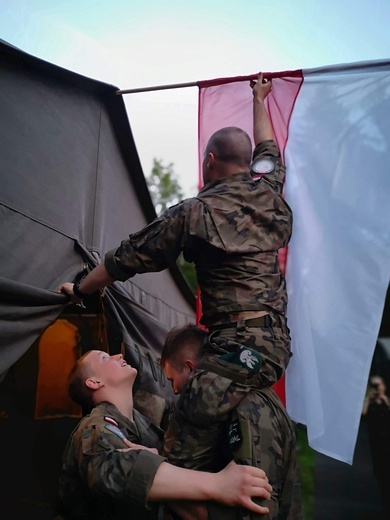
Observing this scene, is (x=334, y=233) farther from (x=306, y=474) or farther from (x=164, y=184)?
(x=164, y=184)

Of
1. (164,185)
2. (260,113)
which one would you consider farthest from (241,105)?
(164,185)

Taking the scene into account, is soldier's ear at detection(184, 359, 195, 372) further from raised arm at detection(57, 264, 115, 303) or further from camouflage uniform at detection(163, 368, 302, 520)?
raised arm at detection(57, 264, 115, 303)

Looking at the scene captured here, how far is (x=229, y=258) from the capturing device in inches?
96.1

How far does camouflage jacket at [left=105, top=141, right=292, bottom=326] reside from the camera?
7.93 feet

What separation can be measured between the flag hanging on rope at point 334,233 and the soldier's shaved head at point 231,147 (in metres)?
0.50

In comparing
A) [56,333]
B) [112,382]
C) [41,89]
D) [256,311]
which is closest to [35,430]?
[56,333]

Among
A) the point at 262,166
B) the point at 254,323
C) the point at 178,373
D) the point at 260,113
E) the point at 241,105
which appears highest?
the point at 241,105

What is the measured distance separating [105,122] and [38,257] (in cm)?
152

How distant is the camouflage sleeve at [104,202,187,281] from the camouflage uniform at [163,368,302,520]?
530mm

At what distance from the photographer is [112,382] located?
274 centimetres

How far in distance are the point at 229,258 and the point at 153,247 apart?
330 mm

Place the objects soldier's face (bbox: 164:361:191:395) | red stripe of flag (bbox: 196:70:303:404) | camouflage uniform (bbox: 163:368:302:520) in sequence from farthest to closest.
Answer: red stripe of flag (bbox: 196:70:303:404), soldier's face (bbox: 164:361:191:395), camouflage uniform (bbox: 163:368:302:520)

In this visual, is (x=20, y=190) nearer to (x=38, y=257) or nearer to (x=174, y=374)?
(x=38, y=257)

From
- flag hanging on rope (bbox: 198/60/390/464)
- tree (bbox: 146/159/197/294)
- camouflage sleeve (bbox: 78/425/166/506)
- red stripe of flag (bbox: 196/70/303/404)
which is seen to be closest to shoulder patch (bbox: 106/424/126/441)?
camouflage sleeve (bbox: 78/425/166/506)
